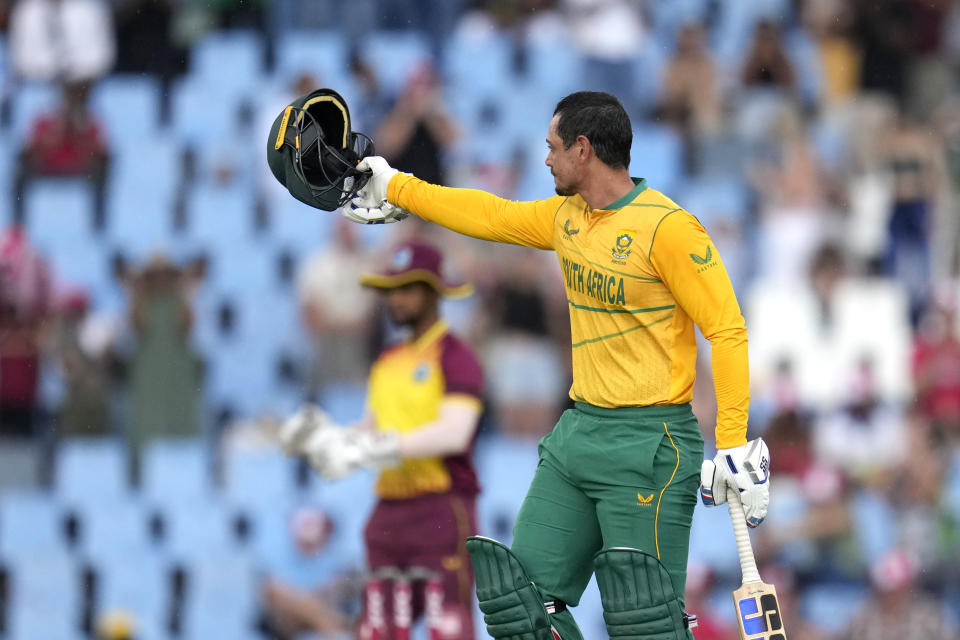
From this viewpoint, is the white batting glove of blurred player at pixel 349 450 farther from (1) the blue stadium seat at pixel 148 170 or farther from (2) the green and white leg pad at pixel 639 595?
(1) the blue stadium seat at pixel 148 170

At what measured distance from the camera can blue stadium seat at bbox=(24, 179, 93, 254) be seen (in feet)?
39.1

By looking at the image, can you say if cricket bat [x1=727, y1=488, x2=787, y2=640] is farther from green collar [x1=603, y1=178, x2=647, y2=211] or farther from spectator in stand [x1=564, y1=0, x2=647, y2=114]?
spectator in stand [x1=564, y1=0, x2=647, y2=114]

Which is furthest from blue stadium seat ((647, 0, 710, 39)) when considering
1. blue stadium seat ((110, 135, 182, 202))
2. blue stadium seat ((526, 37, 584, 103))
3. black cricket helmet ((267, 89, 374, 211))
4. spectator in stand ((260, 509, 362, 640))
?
black cricket helmet ((267, 89, 374, 211))

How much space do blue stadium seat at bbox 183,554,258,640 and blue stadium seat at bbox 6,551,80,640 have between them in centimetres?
71

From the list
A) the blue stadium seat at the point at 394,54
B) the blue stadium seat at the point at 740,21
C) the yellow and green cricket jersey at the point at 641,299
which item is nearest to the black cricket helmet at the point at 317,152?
the yellow and green cricket jersey at the point at 641,299

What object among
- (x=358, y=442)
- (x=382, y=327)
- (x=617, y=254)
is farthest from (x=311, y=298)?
(x=617, y=254)

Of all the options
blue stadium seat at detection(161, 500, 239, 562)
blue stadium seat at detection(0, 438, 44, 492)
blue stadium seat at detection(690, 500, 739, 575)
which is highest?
blue stadium seat at detection(0, 438, 44, 492)

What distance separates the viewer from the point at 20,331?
Answer: 10719 mm

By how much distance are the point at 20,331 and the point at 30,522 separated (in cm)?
133

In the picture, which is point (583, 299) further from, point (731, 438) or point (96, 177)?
point (96, 177)

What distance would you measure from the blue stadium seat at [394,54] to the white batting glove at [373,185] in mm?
7009

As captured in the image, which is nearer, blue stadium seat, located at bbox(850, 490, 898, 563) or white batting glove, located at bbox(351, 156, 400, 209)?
white batting glove, located at bbox(351, 156, 400, 209)

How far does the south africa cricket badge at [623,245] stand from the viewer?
4.87m

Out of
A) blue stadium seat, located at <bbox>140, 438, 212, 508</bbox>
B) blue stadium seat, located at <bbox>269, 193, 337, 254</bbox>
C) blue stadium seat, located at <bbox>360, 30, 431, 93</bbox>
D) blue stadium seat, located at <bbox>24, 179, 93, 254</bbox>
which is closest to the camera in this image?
blue stadium seat, located at <bbox>140, 438, 212, 508</bbox>
